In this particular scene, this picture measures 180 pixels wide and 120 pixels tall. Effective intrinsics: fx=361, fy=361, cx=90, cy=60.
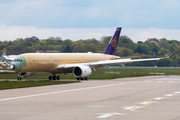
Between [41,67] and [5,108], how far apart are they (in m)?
31.0

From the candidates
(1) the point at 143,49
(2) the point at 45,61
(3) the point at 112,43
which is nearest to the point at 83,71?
(2) the point at 45,61

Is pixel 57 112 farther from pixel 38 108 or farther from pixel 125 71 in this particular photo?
pixel 125 71

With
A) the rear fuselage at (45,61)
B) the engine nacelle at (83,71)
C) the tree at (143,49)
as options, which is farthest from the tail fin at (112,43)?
the tree at (143,49)

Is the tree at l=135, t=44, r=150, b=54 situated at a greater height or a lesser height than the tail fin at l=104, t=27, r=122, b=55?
greater

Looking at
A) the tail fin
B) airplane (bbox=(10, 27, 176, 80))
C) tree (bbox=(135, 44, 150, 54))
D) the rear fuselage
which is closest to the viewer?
the rear fuselage

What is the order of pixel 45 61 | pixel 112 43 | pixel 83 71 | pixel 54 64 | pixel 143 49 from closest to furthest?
pixel 83 71, pixel 45 61, pixel 54 64, pixel 112 43, pixel 143 49

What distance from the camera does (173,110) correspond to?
15766 mm

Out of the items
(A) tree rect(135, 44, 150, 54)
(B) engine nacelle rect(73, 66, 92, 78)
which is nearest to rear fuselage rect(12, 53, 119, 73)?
(B) engine nacelle rect(73, 66, 92, 78)

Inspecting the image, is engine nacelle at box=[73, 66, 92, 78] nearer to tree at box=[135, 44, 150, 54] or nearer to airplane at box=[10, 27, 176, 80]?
airplane at box=[10, 27, 176, 80]

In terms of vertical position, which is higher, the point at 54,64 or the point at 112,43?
the point at 112,43

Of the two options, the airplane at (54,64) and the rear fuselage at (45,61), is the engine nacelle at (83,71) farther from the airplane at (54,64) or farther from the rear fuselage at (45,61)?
the rear fuselage at (45,61)

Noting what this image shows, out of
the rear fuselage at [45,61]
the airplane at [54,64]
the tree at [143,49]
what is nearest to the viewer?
the rear fuselage at [45,61]

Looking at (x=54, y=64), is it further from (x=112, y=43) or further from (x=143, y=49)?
(x=143, y=49)

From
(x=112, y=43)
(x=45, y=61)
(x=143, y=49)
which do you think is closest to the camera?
(x=45, y=61)
